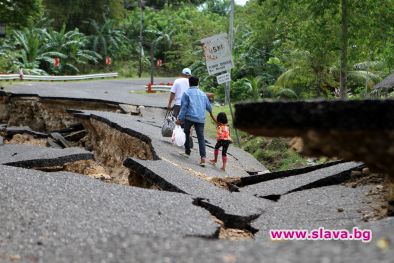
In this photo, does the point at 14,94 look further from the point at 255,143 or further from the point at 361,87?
the point at 361,87

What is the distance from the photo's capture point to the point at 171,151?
1160cm

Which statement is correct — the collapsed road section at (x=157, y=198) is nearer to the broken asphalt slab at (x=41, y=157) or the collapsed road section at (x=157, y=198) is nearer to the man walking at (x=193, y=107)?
the broken asphalt slab at (x=41, y=157)

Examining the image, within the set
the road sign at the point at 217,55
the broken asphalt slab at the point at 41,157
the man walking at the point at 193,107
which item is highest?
the road sign at the point at 217,55

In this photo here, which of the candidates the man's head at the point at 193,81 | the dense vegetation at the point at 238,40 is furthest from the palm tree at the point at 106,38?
the man's head at the point at 193,81

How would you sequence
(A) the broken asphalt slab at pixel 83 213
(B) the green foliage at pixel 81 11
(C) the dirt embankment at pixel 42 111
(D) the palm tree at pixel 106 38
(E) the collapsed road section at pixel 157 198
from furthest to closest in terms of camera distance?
1. (B) the green foliage at pixel 81 11
2. (D) the palm tree at pixel 106 38
3. (C) the dirt embankment at pixel 42 111
4. (E) the collapsed road section at pixel 157 198
5. (A) the broken asphalt slab at pixel 83 213

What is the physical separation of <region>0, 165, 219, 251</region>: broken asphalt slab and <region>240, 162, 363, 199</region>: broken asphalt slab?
223 cm

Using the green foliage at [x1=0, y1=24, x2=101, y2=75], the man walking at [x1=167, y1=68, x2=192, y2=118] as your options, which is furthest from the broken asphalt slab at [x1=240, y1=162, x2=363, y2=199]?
the green foliage at [x1=0, y1=24, x2=101, y2=75]

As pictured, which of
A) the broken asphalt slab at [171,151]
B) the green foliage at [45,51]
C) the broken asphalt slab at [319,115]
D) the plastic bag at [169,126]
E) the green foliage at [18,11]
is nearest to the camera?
the broken asphalt slab at [319,115]

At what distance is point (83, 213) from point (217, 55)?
9380 mm

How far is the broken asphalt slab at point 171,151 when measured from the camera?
35.6ft

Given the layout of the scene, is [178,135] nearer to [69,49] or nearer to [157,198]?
[157,198]

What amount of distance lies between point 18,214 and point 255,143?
11.6 meters

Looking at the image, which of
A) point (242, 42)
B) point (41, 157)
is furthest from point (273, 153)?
point (242, 42)

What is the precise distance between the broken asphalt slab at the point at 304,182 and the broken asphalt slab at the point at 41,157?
314 centimetres
